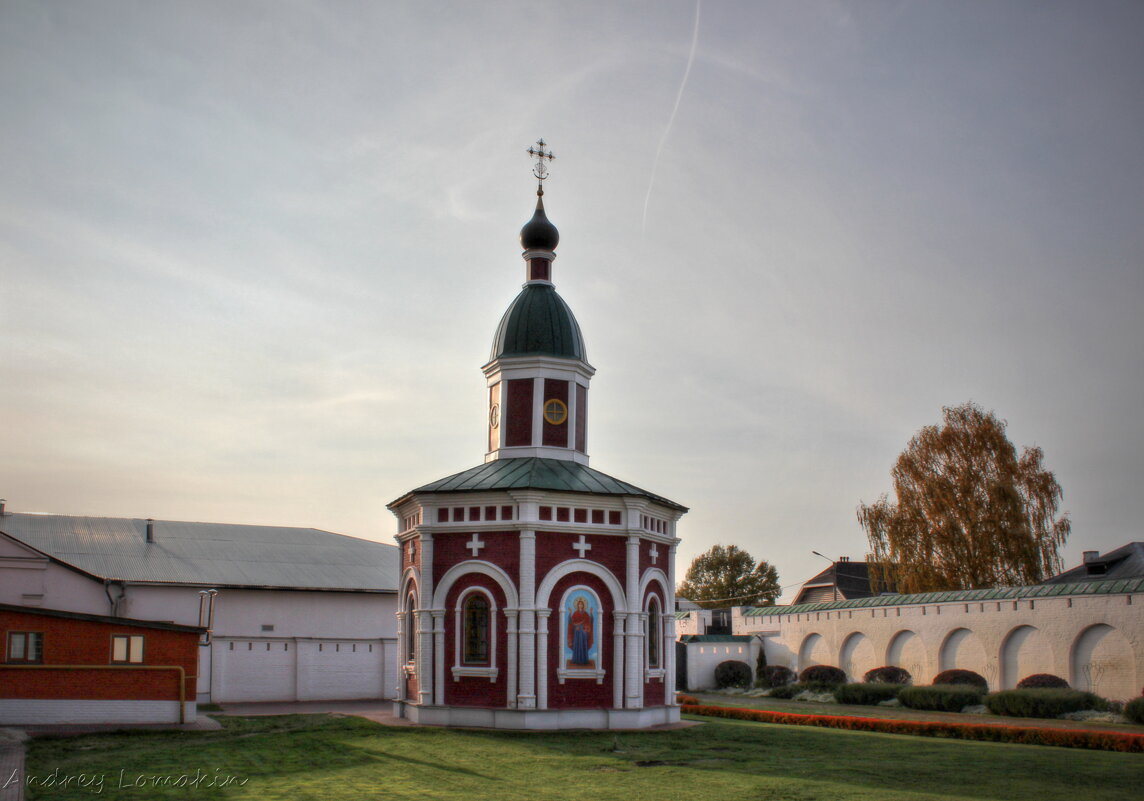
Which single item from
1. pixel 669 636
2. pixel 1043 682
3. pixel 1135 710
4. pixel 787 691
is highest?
pixel 669 636

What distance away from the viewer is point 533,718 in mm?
22500

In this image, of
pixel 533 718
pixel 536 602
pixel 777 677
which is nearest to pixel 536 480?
pixel 536 602

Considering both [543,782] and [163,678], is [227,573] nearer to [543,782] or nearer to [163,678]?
[163,678]

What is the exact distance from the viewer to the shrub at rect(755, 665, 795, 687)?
38312 millimetres

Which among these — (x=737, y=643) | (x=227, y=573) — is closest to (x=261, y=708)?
(x=227, y=573)

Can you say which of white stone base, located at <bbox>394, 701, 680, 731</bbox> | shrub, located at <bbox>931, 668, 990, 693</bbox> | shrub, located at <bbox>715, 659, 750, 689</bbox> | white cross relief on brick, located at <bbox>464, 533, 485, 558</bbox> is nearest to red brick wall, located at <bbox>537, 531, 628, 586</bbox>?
white cross relief on brick, located at <bbox>464, 533, 485, 558</bbox>

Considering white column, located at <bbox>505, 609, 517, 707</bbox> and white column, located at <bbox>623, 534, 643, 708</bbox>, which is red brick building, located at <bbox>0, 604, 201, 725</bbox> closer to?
white column, located at <bbox>505, 609, 517, 707</bbox>

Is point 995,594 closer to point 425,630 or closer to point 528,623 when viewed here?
point 528,623

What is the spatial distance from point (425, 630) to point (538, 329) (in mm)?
8689

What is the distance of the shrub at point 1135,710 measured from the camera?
77.5ft

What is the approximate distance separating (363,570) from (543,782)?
20788 millimetres

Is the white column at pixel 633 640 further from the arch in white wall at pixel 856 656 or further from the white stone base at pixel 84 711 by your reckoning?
the arch in white wall at pixel 856 656

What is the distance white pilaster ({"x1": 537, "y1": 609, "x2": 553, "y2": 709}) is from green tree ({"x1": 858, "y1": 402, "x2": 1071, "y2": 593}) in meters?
23.5

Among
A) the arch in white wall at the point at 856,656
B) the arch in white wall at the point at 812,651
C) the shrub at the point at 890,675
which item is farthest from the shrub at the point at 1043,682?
the arch in white wall at the point at 812,651
